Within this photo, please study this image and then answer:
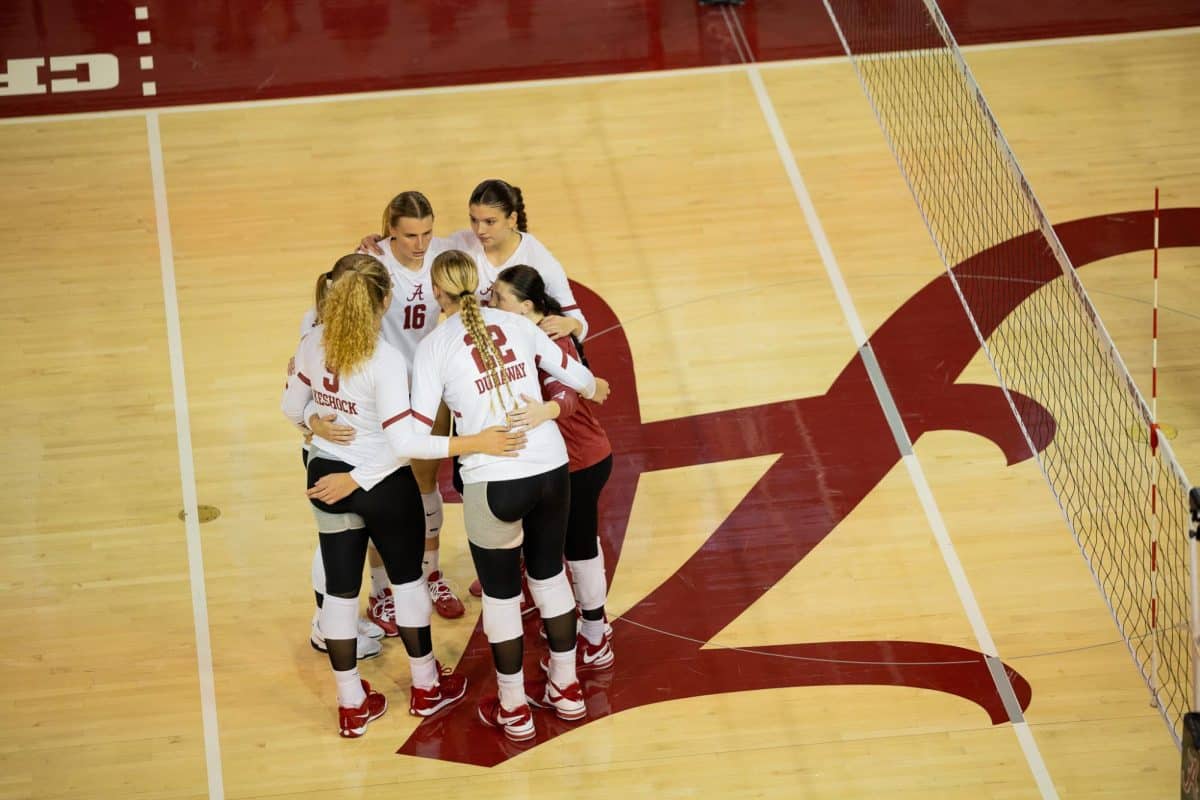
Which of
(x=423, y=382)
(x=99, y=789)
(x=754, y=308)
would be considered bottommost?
(x=99, y=789)

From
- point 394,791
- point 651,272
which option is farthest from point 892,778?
point 651,272

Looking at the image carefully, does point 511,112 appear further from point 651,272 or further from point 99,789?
point 99,789

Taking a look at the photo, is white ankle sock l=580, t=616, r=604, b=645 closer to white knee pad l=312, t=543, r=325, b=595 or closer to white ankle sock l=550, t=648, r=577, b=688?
white ankle sock l=550, t=648, r=577, b=688

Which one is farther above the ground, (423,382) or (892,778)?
(423,382)

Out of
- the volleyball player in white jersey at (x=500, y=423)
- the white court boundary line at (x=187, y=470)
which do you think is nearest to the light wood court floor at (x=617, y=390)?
the white court boundary line at (x=187, y=470)

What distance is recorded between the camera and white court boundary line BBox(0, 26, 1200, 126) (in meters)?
11.3

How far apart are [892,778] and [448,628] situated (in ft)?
7.32

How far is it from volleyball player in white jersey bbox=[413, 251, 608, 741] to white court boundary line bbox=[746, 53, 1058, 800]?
6.87 feet

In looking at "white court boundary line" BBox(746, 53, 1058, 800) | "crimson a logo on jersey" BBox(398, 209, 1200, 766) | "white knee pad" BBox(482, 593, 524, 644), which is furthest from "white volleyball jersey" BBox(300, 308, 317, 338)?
"white court boundary line" BBox(746, 53, 1058, 800)

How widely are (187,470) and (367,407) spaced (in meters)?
2.54

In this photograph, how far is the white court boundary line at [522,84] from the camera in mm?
11266

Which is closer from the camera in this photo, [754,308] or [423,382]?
[423,382]

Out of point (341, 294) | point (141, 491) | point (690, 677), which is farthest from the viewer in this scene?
point (141, 491)

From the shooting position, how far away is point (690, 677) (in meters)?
7.19
